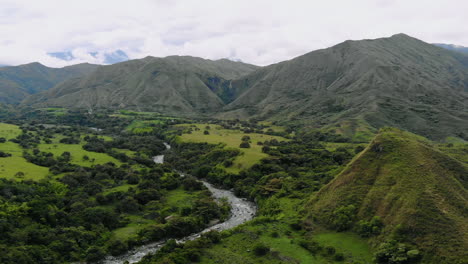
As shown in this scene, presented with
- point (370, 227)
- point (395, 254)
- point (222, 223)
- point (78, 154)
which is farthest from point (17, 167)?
point (395, 254)

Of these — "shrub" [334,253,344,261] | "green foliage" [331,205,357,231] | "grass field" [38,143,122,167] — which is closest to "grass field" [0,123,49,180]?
"grass field" [38,143,122,167]

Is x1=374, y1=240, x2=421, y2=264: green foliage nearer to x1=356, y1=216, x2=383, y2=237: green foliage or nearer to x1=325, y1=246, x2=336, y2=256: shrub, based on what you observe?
x1=356, y1=216, x2=383, y2=237: green foliage

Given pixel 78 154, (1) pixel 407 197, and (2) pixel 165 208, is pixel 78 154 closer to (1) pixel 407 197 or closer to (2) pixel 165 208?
(2) pixel 165 208

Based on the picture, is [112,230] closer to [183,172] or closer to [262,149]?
[183,172]

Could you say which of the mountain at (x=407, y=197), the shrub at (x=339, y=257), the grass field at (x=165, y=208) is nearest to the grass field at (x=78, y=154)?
the grass field at (x=165, y=208)

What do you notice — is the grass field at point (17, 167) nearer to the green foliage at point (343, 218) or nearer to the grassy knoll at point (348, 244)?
the grassy knoll at point (348, 244)

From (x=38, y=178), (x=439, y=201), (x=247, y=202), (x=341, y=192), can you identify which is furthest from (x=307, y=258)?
(x=38, y=178)
